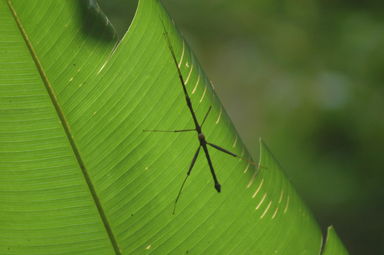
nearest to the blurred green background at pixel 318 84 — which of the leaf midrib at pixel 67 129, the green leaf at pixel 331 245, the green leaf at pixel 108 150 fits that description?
the green leaf at pixel 331 245

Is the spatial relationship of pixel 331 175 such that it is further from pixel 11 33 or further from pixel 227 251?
pixel 11 33

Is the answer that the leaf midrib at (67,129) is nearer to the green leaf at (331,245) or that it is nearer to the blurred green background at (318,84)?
the green leaf at (331,245)

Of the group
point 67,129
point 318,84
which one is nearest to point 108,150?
point 67,129

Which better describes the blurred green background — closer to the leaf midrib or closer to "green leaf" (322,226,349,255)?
"green leaf" (322,226,349,255)

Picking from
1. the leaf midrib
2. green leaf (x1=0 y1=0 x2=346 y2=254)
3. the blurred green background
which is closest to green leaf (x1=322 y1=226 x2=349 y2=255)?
green leaf (x1=0 y1=0 x2=346 y2=254)

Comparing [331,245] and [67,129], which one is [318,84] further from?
[67,129]
